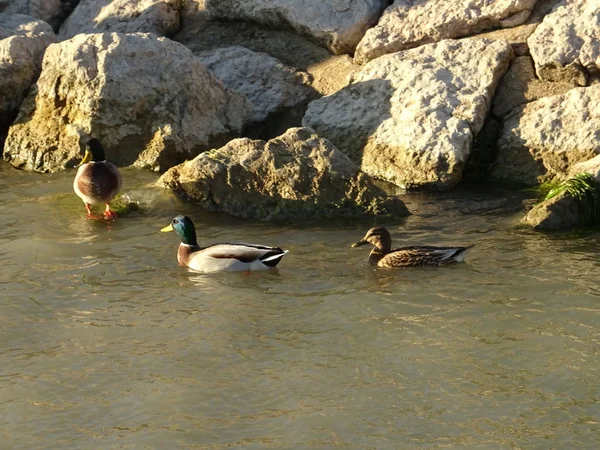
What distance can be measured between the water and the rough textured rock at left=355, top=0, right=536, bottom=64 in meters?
2.77

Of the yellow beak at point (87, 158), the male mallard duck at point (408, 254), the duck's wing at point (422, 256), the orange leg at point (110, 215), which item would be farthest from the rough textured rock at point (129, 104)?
the duck's wing at point (422, 256)

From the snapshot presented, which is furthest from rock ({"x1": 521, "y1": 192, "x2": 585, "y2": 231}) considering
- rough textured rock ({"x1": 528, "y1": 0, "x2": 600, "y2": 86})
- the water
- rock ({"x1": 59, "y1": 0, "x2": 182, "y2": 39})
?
rock ({"x1": 59, "y1": 0, "x2": 182, "y2": 39})

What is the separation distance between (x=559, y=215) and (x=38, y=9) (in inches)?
366

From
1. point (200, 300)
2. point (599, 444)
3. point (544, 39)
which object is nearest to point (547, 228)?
point (544, 39)

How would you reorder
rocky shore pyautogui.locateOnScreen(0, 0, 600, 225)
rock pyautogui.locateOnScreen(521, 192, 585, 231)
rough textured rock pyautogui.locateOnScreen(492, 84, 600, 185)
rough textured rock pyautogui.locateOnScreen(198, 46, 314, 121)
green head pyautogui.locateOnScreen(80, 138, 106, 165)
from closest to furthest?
rock pyautogui.locateOnScreen(521, 192, 585, 231)
rocky shore pyautogui.locateOnScreen(0, 0, 600, 225)
rough textured rock pyautogui.locateOnScreen(492, 84, 600, 185)
green head pyautogui.locateOnScreen(80, 138, 106, 165)
rough textured rock pyautogui.locateOnScreen(198, 46, 314, 121)

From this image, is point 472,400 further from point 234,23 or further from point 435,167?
point 234,23

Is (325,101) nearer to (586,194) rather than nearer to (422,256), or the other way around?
(586,194)

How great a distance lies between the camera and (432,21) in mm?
12625

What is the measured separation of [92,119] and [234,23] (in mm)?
3085

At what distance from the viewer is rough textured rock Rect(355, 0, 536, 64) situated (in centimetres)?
1243

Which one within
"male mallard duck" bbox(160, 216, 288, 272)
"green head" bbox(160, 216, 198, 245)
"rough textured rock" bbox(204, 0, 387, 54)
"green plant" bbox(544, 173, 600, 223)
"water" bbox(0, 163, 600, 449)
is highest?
"rough textured rock" bbox(204, 0, 387, 54)

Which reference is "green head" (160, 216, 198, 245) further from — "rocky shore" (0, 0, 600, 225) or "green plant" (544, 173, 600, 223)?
"green plant" (544, 173, 600, 223)

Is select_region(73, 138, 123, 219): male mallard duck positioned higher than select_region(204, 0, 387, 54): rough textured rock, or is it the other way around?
select_region(204, 0, 387, 54): rough textured rock

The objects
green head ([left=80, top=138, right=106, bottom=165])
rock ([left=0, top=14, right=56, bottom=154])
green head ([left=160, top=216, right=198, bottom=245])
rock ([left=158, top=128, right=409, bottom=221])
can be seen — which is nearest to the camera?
green head ([left=160, top=216, right=198, bottom=245])
